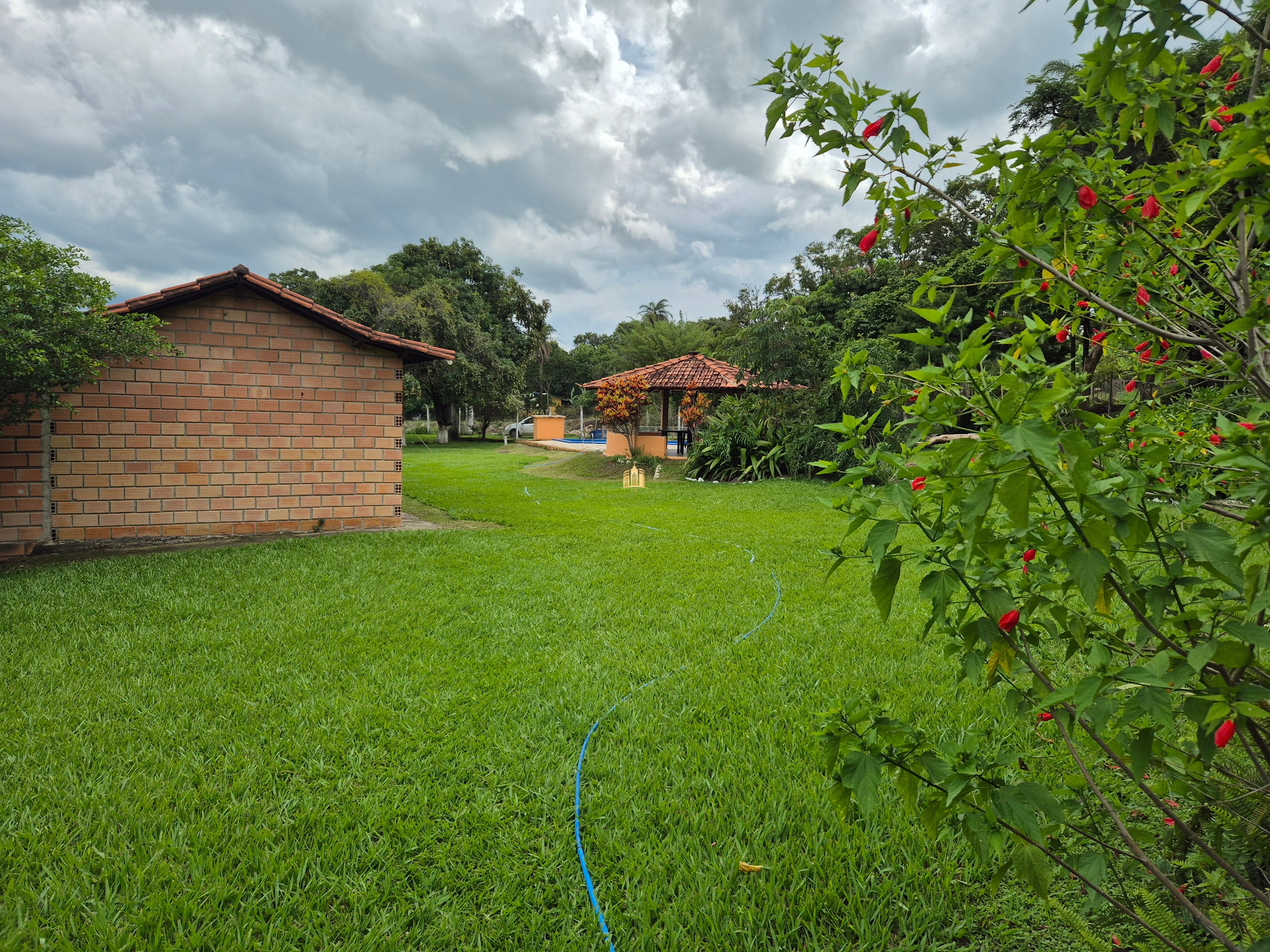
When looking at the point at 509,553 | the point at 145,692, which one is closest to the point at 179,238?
the point at 509,553

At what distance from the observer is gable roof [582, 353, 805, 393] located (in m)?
16.3

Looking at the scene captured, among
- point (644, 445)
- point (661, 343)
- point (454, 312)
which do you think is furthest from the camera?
point (661, 343)

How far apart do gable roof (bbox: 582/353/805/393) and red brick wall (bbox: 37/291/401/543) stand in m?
8.79

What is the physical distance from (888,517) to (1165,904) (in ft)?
4.68

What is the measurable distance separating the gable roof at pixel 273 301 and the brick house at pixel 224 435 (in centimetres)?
2

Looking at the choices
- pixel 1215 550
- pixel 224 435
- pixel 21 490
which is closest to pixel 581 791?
pixel 1215 550

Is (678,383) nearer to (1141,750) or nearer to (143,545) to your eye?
(143,545)

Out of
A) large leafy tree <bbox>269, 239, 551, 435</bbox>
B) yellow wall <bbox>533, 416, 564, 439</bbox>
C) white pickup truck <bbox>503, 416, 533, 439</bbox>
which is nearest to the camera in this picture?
large leafy tree <bbox>269, 239, 551, 435</bbox>

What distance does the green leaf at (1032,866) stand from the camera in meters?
1.11

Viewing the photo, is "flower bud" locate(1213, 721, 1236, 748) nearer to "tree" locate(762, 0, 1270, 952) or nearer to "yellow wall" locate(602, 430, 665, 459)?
"tree" locate(762, 0, 1270, 952)

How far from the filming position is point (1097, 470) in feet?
4.07

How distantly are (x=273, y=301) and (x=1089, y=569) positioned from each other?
8.42 meters

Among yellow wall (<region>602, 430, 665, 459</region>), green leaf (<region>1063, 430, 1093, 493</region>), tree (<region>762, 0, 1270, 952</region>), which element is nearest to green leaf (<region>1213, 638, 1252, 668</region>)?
tree (<region>762, 0, 1270, 952</region>)

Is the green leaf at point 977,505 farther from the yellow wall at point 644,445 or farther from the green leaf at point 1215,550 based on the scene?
the yellow wall at point 644,445
